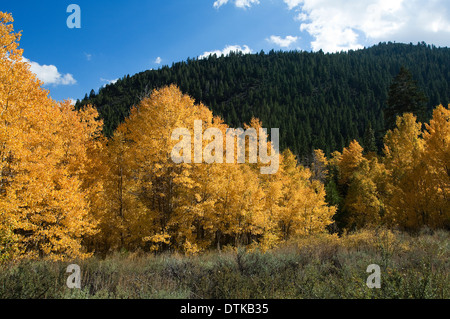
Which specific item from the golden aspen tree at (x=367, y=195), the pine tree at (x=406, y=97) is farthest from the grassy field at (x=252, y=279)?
the pine tree at (x=406, y=97)

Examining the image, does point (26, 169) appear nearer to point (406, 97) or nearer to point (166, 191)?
point (166, 191)

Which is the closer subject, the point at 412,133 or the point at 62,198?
the point at 62,198

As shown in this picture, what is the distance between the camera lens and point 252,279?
17.7 ft

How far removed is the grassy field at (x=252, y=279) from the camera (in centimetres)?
424

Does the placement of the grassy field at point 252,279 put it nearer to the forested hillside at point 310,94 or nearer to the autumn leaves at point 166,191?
the autumn leaves at point 166,191

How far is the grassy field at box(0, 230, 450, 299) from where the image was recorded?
424cm

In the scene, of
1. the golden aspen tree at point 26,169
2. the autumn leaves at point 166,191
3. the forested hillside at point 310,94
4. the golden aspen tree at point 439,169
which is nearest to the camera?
the golden aspen tree at point 26,169

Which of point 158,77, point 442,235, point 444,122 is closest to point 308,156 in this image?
point 444,122

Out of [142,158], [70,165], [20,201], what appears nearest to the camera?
[20,201]

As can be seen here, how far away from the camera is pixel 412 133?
2138 centimetres

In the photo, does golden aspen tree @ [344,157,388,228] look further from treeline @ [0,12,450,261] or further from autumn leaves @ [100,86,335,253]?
autumn leaves @ [100,86,335,253]

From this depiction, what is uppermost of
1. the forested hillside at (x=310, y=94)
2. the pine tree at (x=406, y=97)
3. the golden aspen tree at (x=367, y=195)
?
the forested hillside at (x=310, y=94)
